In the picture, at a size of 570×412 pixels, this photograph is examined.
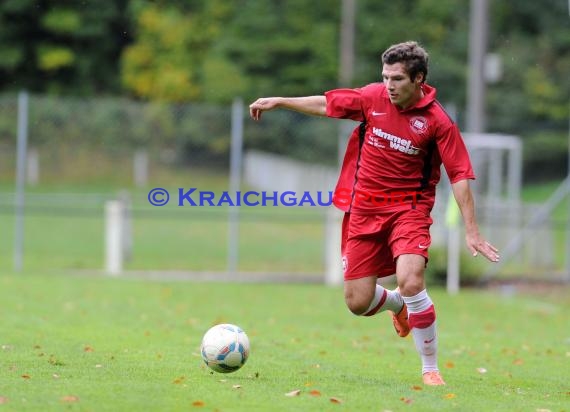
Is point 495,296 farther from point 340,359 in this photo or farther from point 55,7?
point 55,7

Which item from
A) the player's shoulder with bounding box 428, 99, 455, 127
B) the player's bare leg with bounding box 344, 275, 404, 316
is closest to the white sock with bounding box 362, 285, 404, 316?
the player's bare leg with bounding box 344, 275, 404, 316

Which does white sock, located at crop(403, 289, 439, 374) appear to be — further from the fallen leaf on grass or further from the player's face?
the fallen leaf on grass

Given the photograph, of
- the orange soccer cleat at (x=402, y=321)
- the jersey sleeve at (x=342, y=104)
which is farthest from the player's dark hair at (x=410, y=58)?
the orange soccer cleat at (x=402, y=321)

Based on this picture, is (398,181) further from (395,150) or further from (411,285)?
(411,285)

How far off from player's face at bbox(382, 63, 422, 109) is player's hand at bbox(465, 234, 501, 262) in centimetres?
108

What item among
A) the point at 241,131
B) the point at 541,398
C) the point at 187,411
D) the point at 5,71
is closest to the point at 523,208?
the point at 241,131

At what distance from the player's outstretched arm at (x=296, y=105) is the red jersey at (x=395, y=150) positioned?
66 mm

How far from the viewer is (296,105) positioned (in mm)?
7992

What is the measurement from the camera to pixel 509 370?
9.13 meters

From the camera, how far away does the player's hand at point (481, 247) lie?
7508 millimetres

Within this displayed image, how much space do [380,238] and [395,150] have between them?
25.8 inches

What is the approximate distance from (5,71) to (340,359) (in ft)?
133

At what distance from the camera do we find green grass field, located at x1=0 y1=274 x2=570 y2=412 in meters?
6.82

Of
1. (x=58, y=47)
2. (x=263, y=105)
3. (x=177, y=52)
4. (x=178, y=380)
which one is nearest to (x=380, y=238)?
(x=263, y=105)
